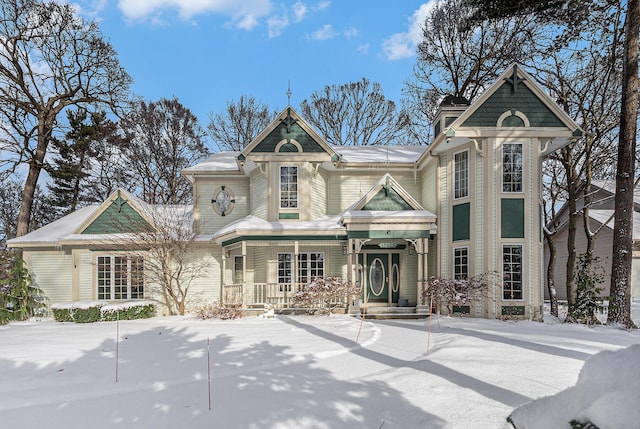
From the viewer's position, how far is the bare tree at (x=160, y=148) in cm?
2709

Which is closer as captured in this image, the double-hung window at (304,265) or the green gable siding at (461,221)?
the green gable siding at (461,221)

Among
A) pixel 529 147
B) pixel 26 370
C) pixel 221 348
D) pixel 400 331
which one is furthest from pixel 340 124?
pixel 26 370

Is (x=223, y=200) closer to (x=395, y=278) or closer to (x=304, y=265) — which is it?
(x=304, y=265)

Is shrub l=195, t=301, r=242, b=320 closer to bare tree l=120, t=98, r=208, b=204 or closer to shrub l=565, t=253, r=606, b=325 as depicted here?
shrub l=565, t=253, r=606, b=325

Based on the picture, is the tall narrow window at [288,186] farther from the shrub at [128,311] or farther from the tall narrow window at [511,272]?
the tall narrow window at [511,272]

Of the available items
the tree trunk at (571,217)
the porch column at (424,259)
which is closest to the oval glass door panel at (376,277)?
the porch column at (424,259)

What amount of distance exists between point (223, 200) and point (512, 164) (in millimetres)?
11085

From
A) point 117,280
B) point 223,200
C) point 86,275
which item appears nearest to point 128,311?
point 117,280

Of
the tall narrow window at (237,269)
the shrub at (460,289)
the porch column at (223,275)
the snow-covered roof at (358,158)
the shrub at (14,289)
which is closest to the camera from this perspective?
the shrub at (460,289)

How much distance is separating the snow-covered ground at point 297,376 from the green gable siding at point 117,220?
6.27 metres

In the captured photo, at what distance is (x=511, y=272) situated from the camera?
45.5ft

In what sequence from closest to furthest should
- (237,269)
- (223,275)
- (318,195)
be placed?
(223,275)
(318,195)
(237,269)

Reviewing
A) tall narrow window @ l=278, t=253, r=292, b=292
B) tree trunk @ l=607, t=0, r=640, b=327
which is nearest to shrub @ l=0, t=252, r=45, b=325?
tall narrow window @ l=278, t=253, r=292, b=292

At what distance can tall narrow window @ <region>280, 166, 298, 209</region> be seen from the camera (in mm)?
16688
